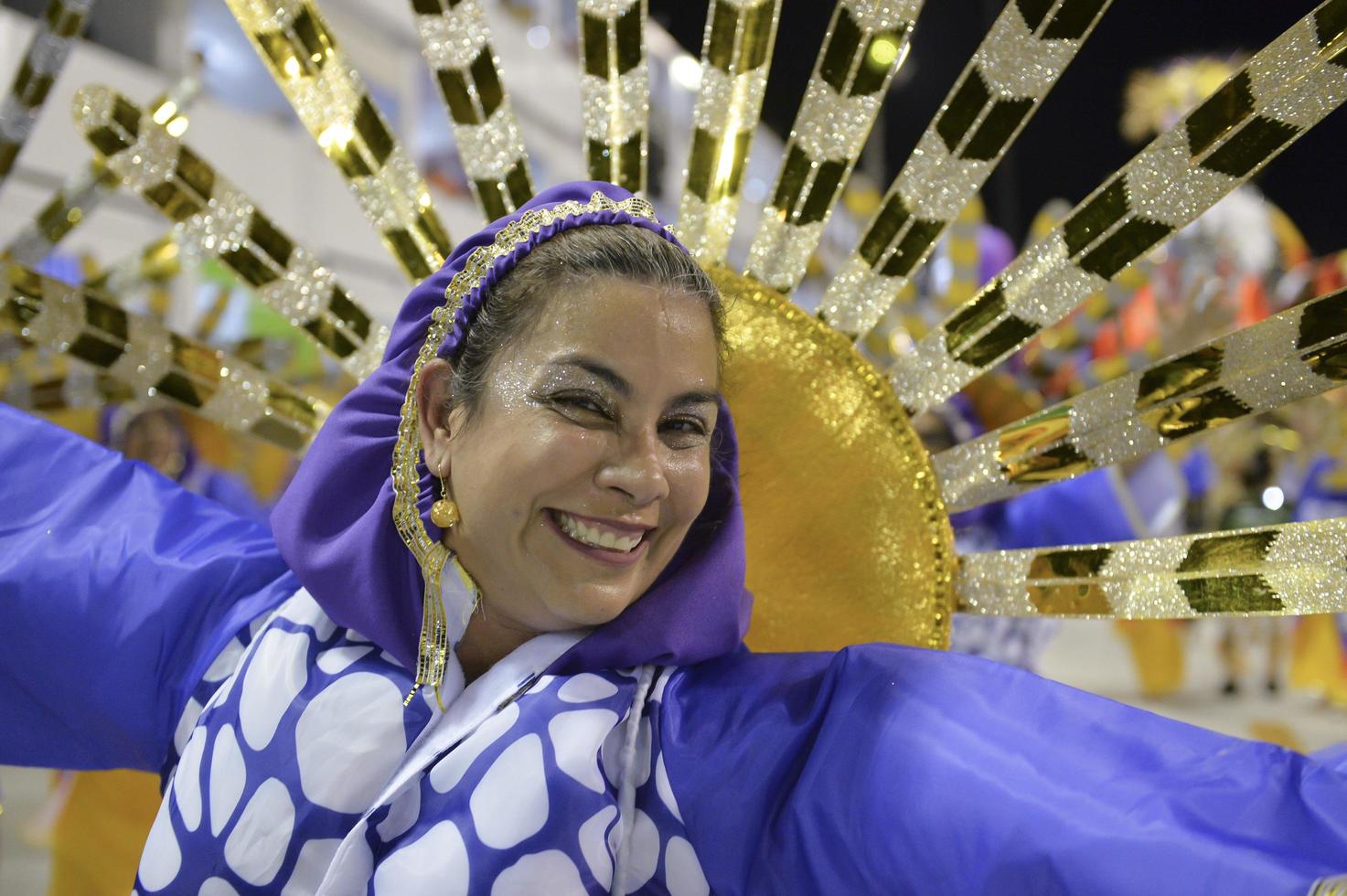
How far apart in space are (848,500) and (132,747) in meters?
0.85

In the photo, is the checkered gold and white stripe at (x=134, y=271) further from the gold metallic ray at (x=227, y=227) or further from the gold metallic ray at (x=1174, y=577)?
the gold metallic ray at (x=1174, y=577)

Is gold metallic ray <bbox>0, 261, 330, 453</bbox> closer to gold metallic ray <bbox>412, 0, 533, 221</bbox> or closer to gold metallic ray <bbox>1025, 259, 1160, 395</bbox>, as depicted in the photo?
gold metallic ray <bbox>412, 0, 533, 221</bbox>

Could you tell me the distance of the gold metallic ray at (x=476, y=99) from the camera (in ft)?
4.58

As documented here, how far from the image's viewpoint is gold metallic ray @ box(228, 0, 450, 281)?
1.38 m

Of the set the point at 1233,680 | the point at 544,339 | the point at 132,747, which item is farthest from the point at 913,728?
the point at 1233,680

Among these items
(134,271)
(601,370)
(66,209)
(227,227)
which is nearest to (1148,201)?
(601,370)

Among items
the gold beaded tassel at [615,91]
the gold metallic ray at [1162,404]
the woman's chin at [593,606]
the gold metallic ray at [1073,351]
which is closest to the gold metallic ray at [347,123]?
the gold beaded tassel at [615,91]

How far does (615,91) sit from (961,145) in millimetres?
433

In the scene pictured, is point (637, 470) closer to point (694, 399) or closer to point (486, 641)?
point (694, 399)

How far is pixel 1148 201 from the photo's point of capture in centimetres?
117

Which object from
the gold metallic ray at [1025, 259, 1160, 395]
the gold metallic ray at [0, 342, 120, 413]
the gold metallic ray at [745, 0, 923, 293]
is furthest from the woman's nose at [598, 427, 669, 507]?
the gold metallic ray at [1025, 259, 1160, 395]

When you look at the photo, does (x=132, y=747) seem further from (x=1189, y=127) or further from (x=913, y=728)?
(x=1189, y=127)

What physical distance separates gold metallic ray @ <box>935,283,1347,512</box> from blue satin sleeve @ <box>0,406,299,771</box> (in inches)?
31.8

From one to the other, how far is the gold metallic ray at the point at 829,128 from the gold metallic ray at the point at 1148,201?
7.7 inches
